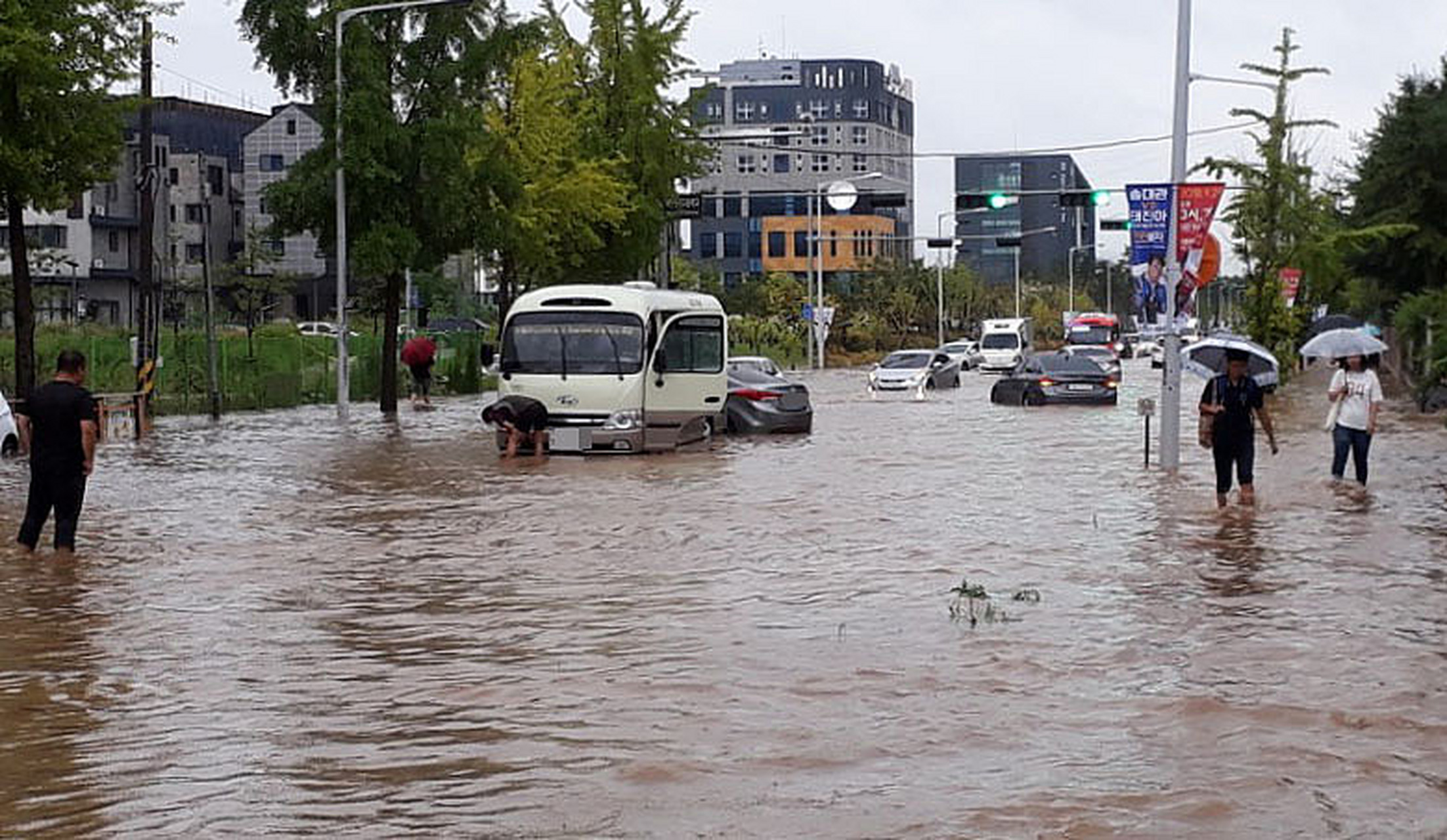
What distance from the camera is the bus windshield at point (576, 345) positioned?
95.9ft

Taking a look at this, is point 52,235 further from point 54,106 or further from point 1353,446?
point 1353,446

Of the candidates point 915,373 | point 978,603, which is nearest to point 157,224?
point 915,373

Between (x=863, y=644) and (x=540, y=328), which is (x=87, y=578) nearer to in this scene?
(x=863, y=644)

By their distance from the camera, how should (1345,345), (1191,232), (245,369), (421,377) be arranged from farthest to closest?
(245,369) < (421,377) < (1191,232) < (1345,345)

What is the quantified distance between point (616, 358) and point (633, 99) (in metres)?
24.2

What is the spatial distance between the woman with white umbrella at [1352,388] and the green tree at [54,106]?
56.2 feet

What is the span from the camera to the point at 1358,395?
72.7 feet

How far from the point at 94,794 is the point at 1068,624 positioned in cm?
667

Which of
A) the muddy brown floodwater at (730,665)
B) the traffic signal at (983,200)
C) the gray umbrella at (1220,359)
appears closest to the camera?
the muddy brown floodwater at (730,665)

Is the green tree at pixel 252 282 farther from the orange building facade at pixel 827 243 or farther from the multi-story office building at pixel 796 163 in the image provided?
the multi-story office building at pixel 796 163

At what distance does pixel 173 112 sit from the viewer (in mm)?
111188

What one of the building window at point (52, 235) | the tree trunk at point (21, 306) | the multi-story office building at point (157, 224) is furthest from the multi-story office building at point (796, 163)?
the tree trunk at point (21, 306)

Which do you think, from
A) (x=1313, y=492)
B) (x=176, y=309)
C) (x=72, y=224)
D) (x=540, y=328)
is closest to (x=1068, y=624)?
(x=1313, y=492)

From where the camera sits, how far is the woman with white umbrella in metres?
22.1
